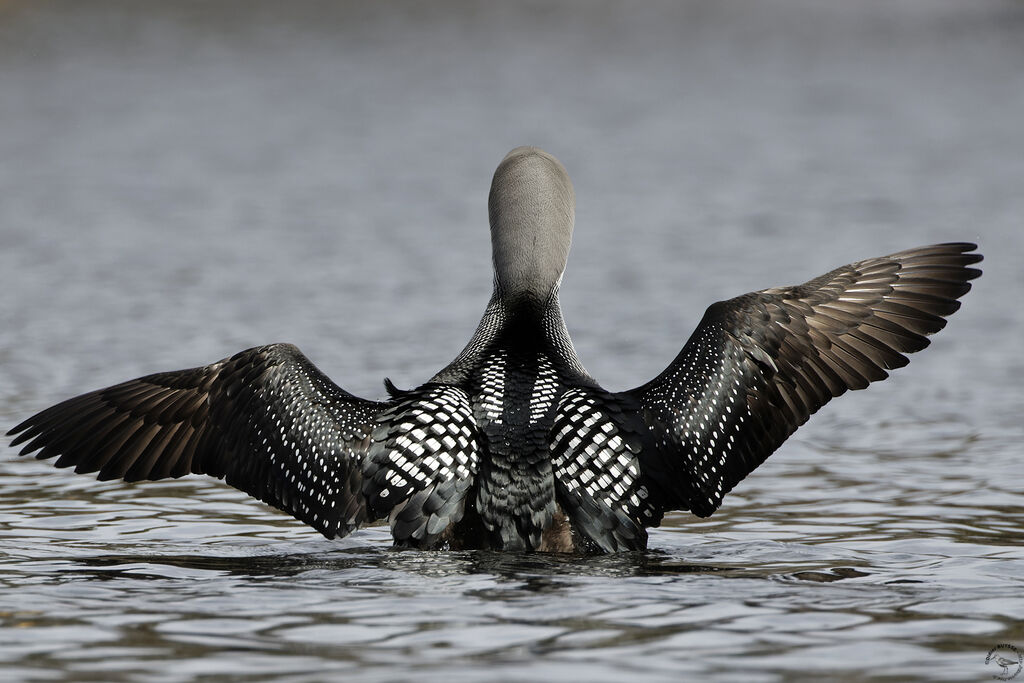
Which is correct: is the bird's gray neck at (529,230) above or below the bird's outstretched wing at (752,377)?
above

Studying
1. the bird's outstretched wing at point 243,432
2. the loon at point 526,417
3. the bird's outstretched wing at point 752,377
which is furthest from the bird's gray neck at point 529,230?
the bird's outstretched wing at point 243,432

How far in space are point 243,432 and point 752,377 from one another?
65.3 inches

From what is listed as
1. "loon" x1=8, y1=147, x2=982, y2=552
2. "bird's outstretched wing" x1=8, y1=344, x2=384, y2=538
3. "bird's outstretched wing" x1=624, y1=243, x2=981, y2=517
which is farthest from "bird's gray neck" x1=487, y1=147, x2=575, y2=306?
"bird's outstretched wing" x1=8, y1=344, x2=384, y2=538

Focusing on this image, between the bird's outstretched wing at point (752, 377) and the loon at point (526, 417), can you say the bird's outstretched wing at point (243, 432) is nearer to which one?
the loon at point (526, 417)

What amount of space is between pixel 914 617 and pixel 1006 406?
3.95m

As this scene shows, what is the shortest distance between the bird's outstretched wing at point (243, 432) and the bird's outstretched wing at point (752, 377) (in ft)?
3.16

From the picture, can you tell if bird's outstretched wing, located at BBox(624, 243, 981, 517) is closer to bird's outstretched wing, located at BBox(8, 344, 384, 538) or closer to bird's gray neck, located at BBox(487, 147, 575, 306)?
bird's gray neck, located at BBox(487, 147, 575, 306)

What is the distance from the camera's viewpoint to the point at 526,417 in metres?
5.07

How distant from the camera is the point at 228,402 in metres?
5.27

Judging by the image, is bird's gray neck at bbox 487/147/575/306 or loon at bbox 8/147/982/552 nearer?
loon at bbox 8/147/982/552

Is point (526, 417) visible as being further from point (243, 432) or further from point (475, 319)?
point (475, 319)

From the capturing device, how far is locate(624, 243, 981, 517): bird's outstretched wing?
523 cm

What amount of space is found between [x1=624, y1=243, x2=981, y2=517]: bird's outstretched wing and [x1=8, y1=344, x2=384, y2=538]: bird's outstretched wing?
38.0 inches

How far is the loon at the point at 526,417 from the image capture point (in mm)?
5035
